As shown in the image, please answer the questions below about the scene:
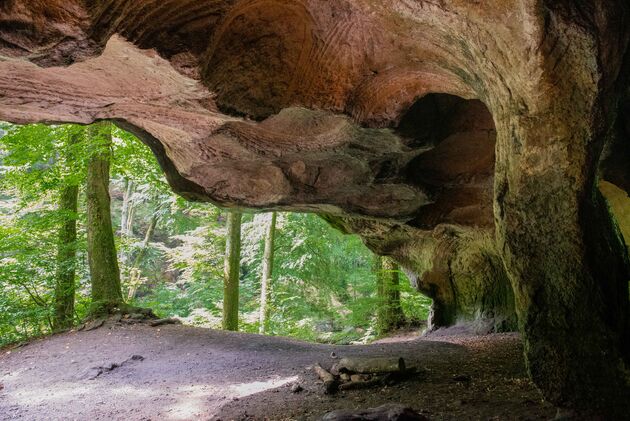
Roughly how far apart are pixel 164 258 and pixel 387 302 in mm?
12951

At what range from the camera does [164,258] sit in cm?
2152

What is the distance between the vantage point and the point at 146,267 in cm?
2014

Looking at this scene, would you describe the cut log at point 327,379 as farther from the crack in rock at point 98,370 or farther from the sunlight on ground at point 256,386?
the crack in rock at point 98,370

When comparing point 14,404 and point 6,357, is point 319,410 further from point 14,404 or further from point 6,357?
point 6,357

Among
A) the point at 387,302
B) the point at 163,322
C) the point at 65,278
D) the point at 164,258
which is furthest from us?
the point at 164,258

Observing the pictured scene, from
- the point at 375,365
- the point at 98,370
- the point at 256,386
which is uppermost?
the point at 375,365

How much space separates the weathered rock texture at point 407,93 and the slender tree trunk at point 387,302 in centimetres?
627

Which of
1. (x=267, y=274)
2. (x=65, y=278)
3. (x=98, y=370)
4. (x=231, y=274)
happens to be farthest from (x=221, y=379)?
(x=267, y=274)

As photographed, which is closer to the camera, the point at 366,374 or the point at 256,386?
the point at 366,374

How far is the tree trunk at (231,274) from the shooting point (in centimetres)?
1135

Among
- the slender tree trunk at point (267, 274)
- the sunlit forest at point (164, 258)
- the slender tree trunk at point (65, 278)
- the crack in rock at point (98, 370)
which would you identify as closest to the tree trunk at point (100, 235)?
the sunlit forest at point (164, 258)

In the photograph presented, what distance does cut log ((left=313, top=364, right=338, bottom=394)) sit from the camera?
16.6 feet

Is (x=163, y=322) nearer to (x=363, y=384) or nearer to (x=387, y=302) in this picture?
(x=387, y=302)

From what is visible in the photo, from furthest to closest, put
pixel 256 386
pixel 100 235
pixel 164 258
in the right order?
pixel 164 258 < pixel 100 235 < pixel 256 386
